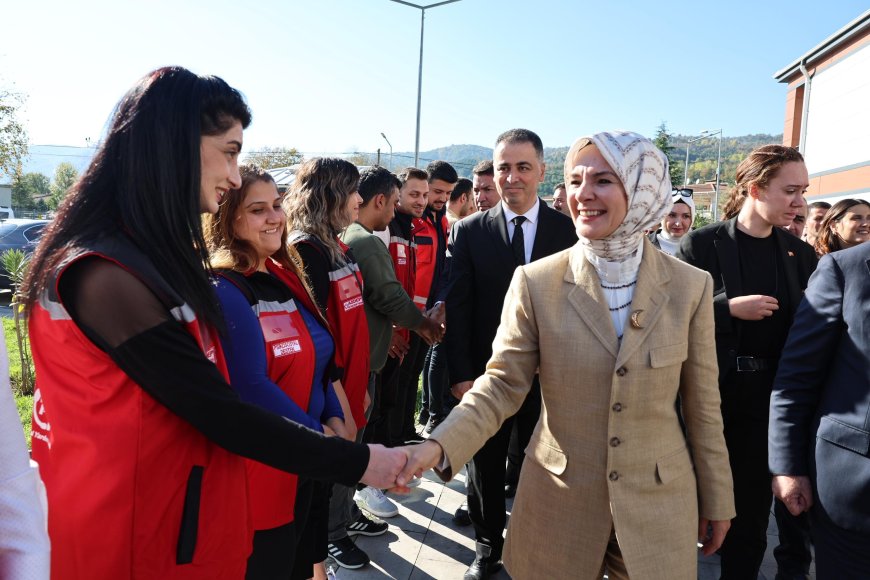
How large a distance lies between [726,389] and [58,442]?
9.69ft

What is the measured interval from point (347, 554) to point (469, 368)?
130cm

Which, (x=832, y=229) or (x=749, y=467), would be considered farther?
(x=832, y=229)

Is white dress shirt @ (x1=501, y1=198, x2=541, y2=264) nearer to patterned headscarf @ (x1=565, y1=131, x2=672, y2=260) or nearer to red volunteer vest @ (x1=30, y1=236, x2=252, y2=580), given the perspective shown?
patterned headscarf @ (x1=565, y1=131, x2=672, y2=260)

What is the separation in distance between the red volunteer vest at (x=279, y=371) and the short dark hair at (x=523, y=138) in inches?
72.2

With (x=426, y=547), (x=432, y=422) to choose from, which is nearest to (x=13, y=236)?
(x=432, y=422)

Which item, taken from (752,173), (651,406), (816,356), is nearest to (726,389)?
(816,356)

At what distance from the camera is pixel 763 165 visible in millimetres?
3090

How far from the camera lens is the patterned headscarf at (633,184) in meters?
1.99

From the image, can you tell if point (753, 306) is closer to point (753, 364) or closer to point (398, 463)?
point (753, 364)

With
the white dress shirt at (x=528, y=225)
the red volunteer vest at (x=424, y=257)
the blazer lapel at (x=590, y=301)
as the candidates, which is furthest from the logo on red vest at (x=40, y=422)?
the red volunteer vest at (x=424, y=257)

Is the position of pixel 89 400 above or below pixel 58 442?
above

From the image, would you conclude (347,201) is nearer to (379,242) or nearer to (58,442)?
(379,242)

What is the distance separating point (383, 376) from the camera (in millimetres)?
4797

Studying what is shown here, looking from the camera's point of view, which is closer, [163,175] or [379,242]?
[163,175]
